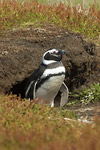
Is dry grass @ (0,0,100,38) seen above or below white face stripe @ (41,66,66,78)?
above

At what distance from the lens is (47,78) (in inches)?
303

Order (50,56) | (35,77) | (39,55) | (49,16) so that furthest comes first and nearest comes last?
1. (49,16)
2. (39,55)
3. (50,56)
4. (35,77)

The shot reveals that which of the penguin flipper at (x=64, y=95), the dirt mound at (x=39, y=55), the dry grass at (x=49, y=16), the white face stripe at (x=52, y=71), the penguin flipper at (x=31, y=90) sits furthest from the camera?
the dry grass at (x=49, y=16)

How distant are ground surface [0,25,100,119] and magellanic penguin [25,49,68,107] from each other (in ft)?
1.53

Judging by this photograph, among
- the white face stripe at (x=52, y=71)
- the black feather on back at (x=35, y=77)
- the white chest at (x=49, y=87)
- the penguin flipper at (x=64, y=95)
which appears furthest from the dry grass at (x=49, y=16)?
the white chest at (x=49, y=87)

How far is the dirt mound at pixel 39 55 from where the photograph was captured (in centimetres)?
828


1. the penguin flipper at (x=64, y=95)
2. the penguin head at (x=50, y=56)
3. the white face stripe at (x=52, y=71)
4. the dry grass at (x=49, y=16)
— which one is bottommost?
the penguin flipper at (x=64, y=95)

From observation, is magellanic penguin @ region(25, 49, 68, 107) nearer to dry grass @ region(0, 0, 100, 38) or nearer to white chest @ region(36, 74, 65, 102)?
white chest @ region(36, 74, 65, 102)

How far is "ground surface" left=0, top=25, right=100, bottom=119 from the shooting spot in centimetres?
828

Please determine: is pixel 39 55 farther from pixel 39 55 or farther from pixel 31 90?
pixel 31 90

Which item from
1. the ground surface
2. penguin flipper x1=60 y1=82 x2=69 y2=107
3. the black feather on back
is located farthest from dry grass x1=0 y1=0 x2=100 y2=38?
the black feather on back

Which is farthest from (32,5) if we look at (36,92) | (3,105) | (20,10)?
(3,105)

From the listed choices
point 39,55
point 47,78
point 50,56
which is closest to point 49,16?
point 39,55

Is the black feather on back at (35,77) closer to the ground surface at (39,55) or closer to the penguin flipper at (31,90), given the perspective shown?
the penguin flipper at (31,90)
